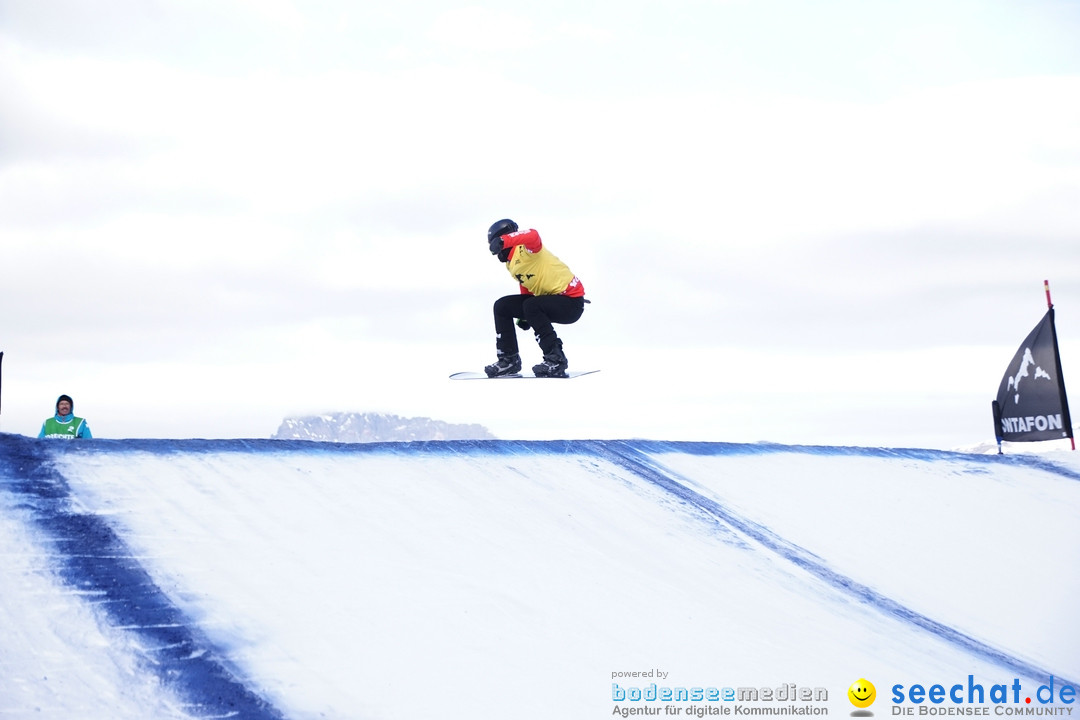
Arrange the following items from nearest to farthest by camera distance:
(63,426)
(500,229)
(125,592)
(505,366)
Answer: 1. (125,592)
2. (63,426)
3. (500,229)
4. (505,366)

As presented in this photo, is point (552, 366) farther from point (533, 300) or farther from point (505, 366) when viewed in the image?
point (533, 300)

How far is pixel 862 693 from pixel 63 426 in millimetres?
7045

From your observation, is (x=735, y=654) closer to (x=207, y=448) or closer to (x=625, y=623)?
(x=625, y=623)

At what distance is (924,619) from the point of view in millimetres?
6809

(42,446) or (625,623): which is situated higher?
(42,446)

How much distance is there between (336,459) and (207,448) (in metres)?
0.87

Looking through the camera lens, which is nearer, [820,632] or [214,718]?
[214,718]

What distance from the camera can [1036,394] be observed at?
41.4 feet

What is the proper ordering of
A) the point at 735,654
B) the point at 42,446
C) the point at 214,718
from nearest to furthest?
the point at 214,718 < the point at 735,654 < the point at 42,446

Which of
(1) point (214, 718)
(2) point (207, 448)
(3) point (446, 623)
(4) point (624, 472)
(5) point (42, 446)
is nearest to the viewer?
(1) point (214, 718)

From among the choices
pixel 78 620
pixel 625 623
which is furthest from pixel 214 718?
pixel 625 623

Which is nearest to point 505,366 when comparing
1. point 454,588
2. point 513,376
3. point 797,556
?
point 513,376

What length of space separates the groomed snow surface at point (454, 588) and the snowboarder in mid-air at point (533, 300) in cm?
240

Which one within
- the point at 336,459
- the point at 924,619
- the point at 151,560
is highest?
the point at 336,459
